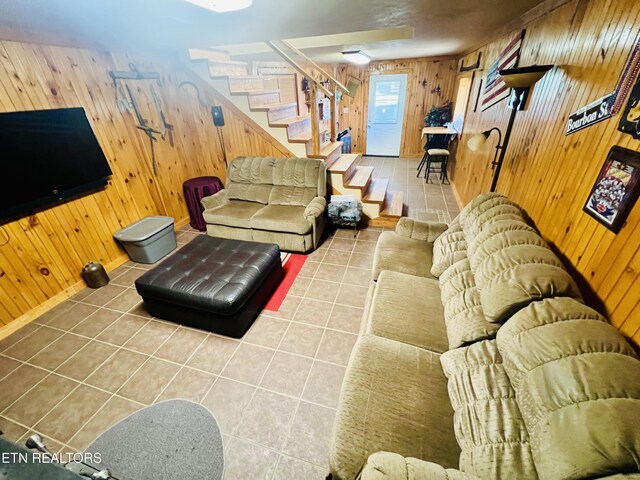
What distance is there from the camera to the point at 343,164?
373 centimetres

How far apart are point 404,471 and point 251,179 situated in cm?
330

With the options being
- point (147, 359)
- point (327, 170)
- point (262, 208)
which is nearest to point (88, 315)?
point (147, 359)

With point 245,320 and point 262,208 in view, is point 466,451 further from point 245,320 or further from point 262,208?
point 262,208

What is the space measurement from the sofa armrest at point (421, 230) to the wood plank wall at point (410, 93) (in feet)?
16.3

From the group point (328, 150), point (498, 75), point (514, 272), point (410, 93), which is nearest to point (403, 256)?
point (514, 272)

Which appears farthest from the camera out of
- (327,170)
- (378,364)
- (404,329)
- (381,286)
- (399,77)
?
(399,77)

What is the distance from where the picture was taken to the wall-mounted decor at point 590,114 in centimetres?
122

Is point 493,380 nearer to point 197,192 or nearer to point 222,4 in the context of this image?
point 222,4

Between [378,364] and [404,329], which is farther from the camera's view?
[404,329]

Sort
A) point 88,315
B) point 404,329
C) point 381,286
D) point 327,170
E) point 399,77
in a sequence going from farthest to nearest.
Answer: point 399,77, point 327,170, point 88,315, point 381,286, point 404,329

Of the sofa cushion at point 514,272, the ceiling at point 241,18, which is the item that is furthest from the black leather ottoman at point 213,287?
the ceiling at point 241,18

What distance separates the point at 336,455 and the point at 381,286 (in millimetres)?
1014

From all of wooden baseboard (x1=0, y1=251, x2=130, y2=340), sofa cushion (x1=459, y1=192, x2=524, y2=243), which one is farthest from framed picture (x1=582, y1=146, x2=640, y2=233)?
wooden baseboard (x1=0, y1=251, x2=130, y2=340)

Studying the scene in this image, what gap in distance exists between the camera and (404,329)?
1509mm
